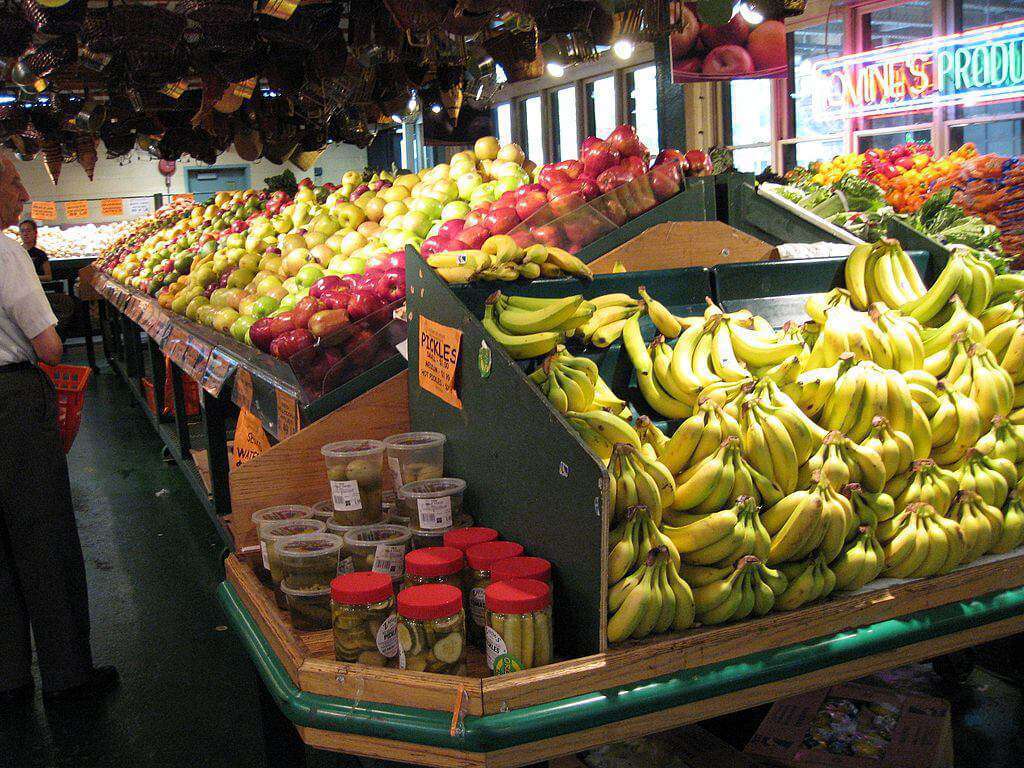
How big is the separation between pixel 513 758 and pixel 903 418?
1.04 meters

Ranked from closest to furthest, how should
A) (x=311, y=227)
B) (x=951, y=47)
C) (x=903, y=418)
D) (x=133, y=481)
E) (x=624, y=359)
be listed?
(x=903, y=418), (x=624, y=359), (x=311, y=227), (x=133, y=481), (x=951, y=47)

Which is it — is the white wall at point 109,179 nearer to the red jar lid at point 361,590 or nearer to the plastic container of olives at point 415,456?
the plastic container of olives at point 415,456

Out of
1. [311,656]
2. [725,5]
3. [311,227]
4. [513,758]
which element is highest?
[725,5]

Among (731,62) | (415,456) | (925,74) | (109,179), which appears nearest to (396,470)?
(415,456)

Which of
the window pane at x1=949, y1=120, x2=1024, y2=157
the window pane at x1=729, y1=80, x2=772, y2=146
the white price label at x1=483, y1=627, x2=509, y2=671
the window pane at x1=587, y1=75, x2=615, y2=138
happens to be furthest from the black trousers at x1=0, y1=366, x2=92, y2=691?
A: the window pane at x1=587, y1=75, x2=615, y2=138

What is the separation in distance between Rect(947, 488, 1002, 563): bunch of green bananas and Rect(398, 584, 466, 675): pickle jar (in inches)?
39.4

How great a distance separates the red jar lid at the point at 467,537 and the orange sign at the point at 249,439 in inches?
66.4

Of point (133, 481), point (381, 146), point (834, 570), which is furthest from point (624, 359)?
point (381, 146)

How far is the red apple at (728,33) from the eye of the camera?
150 inches

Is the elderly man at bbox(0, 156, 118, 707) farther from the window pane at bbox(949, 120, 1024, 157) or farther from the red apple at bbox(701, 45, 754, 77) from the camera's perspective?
the window pane at bbox(949, 120, 1024, 157)

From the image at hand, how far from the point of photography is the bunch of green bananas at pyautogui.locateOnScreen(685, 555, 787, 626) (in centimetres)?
147

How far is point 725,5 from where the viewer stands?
3.75 metres

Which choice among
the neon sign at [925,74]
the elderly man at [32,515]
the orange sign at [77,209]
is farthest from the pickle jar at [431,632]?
the orange sign at [77,209]

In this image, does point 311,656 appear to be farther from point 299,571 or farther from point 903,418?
point 903,418
